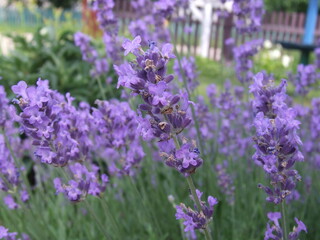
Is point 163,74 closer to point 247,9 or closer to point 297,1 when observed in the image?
point 247,9

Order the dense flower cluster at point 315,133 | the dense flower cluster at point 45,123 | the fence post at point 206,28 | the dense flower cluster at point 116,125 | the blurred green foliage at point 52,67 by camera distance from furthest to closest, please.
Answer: the fence post at point 206,28, the blurred green foliage at point 52,67, the dense flower cluster at point 315,133, the dense flower cluster at point 116,125, the dense flower cluster at point 45,123

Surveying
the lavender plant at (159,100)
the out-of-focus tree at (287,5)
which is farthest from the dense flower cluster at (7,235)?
the out-of-focus tree at (287,5)

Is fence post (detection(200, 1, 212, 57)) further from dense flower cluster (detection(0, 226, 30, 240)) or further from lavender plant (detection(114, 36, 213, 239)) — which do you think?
lavender plant (detection(114, 36, 213, 239))

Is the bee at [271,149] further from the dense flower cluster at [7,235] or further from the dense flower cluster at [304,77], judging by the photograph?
the dense flower cluster at [304,77]

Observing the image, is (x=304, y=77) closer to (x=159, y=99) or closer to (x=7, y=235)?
(x=159, y=99)

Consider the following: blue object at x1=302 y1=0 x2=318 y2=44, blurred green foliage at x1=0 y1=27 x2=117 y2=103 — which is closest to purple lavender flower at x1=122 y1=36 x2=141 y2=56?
blurred green foliage at x1=0 y1=27 x2=117 y2=103

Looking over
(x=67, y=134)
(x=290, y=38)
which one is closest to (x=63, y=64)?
(x=67, y=134)
